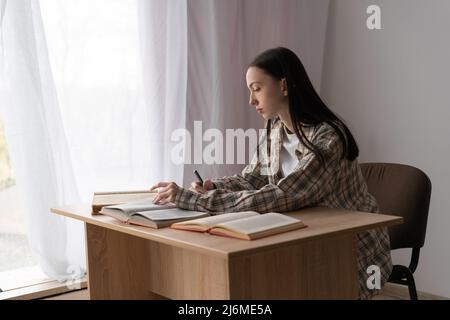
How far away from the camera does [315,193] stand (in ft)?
5.63

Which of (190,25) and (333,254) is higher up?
(190,25)

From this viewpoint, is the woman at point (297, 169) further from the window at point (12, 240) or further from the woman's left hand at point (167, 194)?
the window at point (12, 240)

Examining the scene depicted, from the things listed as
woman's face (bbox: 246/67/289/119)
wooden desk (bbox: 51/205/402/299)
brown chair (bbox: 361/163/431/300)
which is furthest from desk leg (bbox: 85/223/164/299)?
brown chair (bbox: 361/163/431/300)

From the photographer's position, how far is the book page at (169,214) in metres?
1.56

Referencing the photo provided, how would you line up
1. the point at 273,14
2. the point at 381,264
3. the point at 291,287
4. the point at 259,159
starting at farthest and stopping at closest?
the point at 273,14 < the point at 259,159 < the point at 381,264 < the point at 291,287

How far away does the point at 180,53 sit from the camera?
101 inches

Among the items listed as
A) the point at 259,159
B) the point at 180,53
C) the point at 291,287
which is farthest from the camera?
the point at 180,53

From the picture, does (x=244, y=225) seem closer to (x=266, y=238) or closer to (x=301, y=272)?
(x=266, y=238)

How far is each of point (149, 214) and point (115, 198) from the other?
346mm

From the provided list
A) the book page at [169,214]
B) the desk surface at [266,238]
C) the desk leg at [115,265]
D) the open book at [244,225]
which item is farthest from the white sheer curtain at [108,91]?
the open book at [244,225]
